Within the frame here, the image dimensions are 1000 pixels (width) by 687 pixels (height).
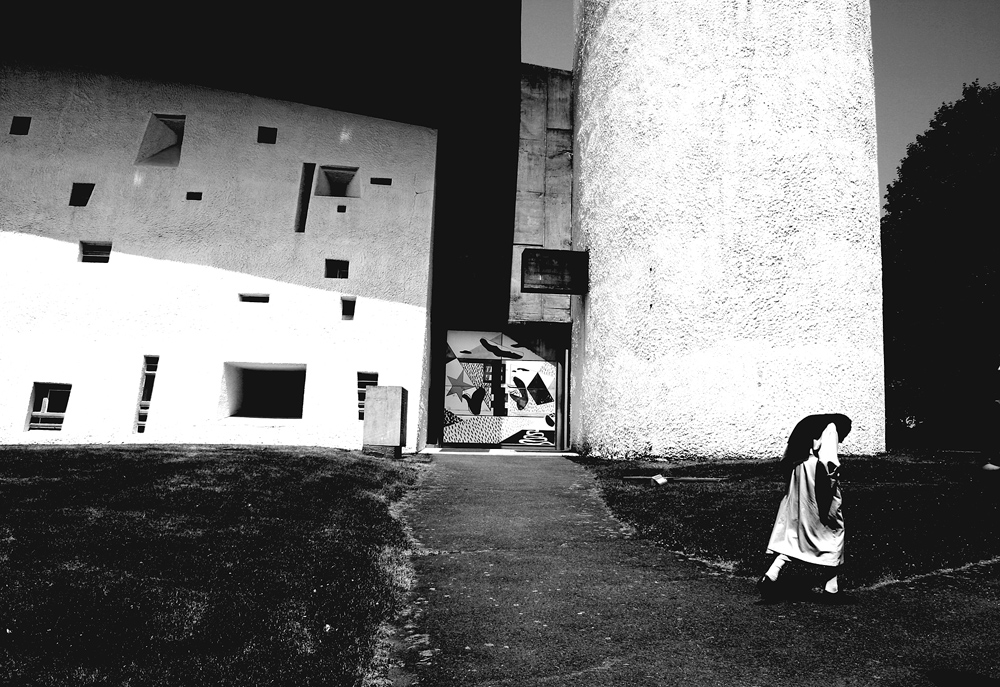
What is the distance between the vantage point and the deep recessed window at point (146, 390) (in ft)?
50.9

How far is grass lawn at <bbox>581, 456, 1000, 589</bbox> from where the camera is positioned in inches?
276

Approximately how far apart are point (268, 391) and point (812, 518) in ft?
46.2

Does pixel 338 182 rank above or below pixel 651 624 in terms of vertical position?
above

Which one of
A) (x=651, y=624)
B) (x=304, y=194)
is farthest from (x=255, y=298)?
(x=651, y=624)

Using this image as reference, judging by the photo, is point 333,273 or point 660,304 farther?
point 333,273

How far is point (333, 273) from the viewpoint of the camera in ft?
54.2

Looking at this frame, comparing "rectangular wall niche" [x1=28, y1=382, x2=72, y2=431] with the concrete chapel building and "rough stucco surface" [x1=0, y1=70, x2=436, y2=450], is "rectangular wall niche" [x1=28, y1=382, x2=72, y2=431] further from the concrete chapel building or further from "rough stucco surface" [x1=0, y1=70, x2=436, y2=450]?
"rough stucco surface" [x1=0, y1=70, x2=436, y2=450]

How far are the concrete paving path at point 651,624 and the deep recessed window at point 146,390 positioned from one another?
9904mm

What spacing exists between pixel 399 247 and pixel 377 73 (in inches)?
152

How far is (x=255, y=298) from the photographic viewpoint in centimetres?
1612

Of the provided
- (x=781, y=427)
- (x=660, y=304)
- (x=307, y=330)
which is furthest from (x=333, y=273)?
(x=781, y=427)

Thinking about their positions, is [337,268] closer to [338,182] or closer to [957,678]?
[338,182]

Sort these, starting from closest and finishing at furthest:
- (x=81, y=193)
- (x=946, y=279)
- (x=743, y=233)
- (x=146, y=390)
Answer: (x=743, y=233) < (x=146, y=390) < (x=81, y=193) < (x=946, y=279)

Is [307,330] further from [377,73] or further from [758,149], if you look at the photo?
[758,149]
